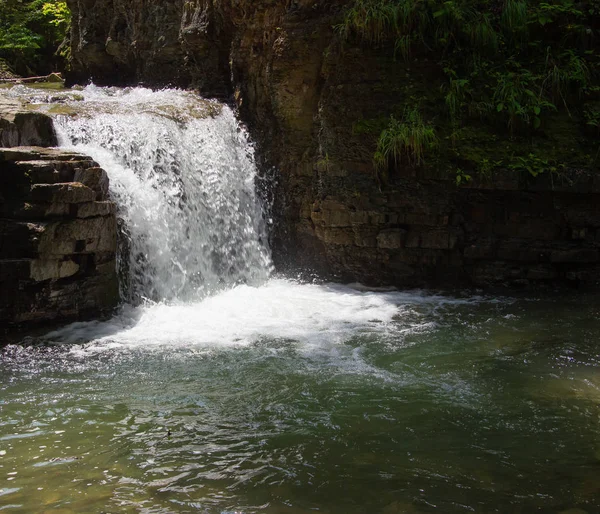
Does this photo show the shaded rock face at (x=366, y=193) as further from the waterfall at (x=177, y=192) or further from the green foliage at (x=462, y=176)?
the waterfall at (x=177, y=192)

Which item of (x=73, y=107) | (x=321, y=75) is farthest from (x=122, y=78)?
(x=321, y=75)

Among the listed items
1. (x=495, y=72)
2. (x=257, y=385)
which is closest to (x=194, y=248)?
(x=257, y=385)

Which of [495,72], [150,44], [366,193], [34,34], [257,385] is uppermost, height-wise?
[34,34]

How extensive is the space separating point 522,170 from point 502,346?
3070mm

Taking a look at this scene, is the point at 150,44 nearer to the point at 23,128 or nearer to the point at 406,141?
the point at 23,128

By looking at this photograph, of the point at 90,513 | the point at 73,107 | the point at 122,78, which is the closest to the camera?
the point at 90,513

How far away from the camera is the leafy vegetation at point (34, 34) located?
56.0 feet

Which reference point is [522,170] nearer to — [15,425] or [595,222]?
[595,222]

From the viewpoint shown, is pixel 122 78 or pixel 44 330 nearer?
pixel 44 330

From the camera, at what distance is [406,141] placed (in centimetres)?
859

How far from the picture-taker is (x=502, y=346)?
255 inches

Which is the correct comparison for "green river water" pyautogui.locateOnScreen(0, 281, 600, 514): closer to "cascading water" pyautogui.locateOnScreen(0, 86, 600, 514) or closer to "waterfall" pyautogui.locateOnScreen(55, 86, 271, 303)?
"cascading water" pyautogui.locateOnScreen(0, 86, 600, 514)

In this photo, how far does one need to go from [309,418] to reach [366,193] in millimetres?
4833

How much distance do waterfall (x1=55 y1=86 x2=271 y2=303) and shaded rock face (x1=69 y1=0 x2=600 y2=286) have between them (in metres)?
0.61
